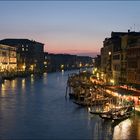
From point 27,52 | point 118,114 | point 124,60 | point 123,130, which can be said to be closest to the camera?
point 123,130

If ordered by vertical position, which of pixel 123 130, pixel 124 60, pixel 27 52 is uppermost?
pixel 27 52

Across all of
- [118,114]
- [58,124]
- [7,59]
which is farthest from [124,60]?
[7,59]

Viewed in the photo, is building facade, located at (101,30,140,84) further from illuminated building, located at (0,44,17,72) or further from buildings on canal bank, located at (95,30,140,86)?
illuminated building, located at (0,44,17,72)

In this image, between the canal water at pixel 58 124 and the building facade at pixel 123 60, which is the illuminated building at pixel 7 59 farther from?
the canal water at pixel 58 124

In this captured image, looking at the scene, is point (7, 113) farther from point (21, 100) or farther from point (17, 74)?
point (17, 74)

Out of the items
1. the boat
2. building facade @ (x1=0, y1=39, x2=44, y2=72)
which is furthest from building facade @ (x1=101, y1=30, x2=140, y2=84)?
building facade @ (x1=0, y1=39, x2=44, y2=72)

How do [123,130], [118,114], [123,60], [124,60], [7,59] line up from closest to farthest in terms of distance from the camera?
[123,130] < [118,114] < [124,60] < [123,60] < [7,59]

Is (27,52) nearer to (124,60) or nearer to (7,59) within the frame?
(7,59)

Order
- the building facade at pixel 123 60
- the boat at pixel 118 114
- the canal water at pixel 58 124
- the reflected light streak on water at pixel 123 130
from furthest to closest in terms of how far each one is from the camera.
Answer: the building facade at pixel 123 60
the boat at pixel 118 114
the canal water at pixel 58 124
the reflected light streak on water at pixel 123 130

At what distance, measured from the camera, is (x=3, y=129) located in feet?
97.5

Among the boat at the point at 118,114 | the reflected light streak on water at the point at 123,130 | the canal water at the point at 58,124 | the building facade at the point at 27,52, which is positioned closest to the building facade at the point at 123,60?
Result: the canal water at the point at 58,124

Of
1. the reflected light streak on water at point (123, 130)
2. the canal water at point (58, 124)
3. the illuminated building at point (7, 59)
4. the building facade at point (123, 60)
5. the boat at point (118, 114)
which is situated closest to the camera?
the reflected light streak on water at point (123, 130)

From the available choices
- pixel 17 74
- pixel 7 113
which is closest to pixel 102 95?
pixel 7 113

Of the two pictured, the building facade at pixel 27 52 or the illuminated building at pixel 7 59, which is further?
the building facade at pixel 27 52
